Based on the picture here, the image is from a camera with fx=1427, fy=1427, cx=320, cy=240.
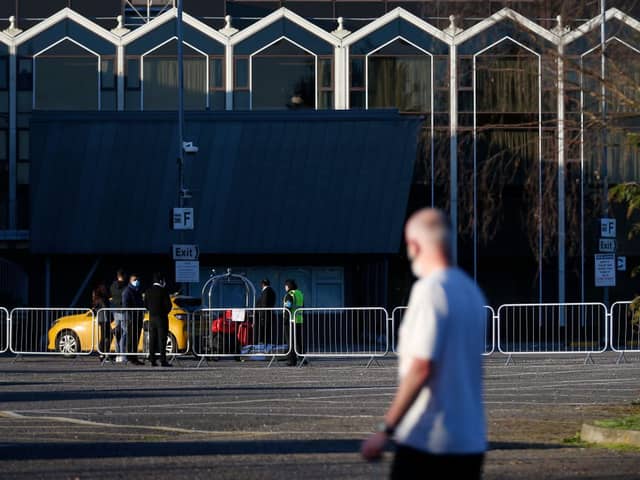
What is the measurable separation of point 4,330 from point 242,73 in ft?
58.1

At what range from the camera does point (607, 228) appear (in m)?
31.8

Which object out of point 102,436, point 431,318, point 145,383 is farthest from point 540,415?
point 431,318

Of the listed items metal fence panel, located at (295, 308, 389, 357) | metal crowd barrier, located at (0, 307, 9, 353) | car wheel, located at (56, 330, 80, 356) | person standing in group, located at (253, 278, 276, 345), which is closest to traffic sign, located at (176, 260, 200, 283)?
car wheel, located at (56, 330, 80, 356)

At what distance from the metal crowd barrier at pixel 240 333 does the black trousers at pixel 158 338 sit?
1.24 metres

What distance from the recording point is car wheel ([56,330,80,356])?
2945 centimetres

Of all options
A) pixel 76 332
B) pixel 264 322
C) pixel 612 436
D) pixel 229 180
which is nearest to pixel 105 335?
pixel 76 332

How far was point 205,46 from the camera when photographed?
4497 centimetres

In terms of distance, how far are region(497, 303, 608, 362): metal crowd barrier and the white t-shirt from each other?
21158 millimetres

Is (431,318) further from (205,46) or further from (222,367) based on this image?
(205,46)

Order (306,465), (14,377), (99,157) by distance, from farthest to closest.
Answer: (99,157)
(14,377)
(306,465)

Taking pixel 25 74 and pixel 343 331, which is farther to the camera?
pixel 25 74

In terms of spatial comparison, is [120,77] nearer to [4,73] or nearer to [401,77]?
[4,73]

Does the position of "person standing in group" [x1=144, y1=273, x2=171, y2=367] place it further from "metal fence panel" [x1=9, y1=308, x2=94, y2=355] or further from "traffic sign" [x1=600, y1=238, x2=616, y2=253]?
"traffic sign" [x1=600, y1=238, x2=616, y2=253]

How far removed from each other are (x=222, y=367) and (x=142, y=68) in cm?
2090
